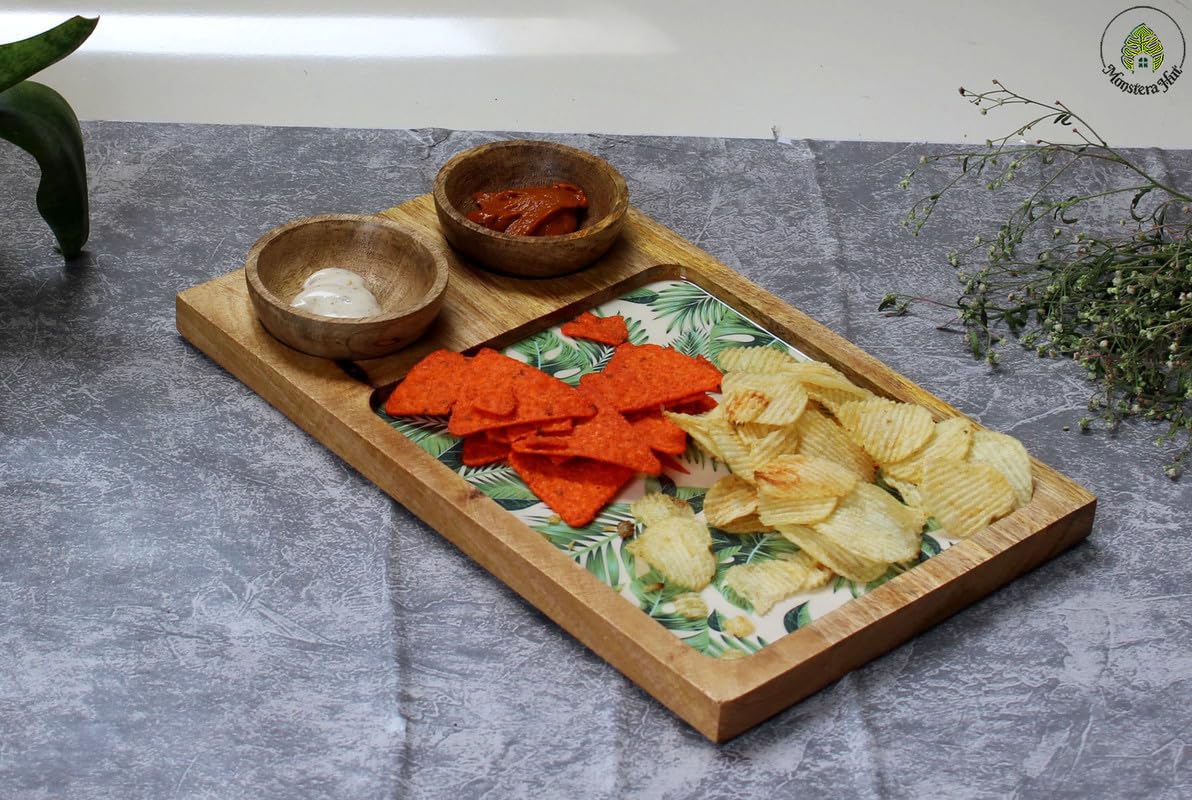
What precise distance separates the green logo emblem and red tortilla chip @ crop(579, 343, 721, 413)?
1.87 metres

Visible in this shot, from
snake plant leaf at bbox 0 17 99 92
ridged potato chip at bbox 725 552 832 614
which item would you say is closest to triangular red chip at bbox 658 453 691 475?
ridged potato chip at bbox 725 552 832 614

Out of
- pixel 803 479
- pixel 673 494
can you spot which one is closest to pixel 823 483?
pixel 803 479

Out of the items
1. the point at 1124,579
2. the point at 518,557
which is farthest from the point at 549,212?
the point at 1124,579

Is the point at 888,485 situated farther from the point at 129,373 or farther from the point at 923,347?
the point at 129,373

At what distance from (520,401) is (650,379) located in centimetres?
20

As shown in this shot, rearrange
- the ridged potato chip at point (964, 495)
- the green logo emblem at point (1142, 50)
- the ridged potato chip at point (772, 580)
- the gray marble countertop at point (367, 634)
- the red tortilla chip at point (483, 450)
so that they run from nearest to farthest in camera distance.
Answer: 1. the gray marble countertop at point (367, 634)
2. the ridged potato chip at point (772, 580)
3. the ridged potato chip at point (964, 495)
4. the red tortilla chip at point (483, 450)
5. the green logo emblem at point (1142, 50)

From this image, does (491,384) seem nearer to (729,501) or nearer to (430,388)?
(430,388)

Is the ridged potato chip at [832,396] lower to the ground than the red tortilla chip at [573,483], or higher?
higher

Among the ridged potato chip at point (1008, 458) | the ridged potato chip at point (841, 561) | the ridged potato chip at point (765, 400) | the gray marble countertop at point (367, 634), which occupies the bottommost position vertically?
the gray marble countertop at point (367, 634)

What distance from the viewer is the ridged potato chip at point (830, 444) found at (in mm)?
2170

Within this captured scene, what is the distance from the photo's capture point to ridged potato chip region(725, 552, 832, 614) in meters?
2.01

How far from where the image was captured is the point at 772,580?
2025 millimetres

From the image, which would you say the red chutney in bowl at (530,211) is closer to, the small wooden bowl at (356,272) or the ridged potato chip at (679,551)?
the small wooden bowl at (356,272)

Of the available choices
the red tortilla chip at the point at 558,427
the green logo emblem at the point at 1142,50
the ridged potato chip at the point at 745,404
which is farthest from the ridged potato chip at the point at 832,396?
the green logo emblem at the point at 1142,50
